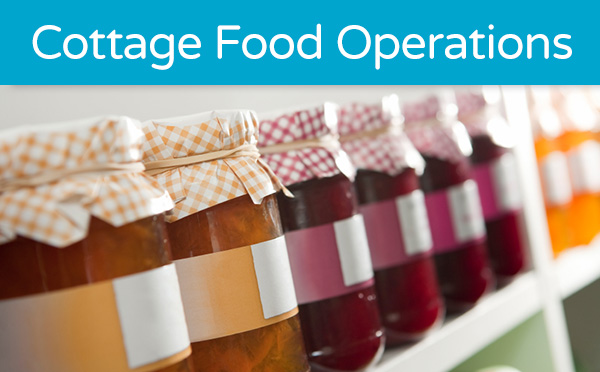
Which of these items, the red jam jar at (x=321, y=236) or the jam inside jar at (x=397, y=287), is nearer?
the red jam jar at (x=321, y=236)

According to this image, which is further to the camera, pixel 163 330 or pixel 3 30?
pixel 3 30

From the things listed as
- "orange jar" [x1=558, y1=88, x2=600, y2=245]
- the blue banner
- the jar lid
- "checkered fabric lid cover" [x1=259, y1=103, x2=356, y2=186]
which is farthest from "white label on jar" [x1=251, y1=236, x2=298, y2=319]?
"orange jar" [x1=558, y1=88, x2=600, y2=245]

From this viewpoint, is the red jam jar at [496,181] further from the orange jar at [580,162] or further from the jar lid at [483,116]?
the orange jar at [580,162]

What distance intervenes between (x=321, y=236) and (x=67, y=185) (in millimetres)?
309

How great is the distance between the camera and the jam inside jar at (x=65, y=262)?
52 centimetres

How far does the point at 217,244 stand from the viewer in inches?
25.1

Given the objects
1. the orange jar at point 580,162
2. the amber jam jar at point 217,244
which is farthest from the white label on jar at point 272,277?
the orange jar at point 580,162

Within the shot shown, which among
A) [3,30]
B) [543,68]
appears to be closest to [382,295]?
[3,30]

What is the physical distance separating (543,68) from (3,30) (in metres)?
1.00

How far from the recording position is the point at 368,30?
138 centimetres

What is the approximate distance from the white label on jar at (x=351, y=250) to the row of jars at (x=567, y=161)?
68 cm

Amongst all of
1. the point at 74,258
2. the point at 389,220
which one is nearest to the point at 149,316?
the point at 74,258

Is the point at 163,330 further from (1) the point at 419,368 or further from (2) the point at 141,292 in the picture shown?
(1) the point at 419,368

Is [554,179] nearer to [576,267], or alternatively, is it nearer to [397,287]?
[576,267]
